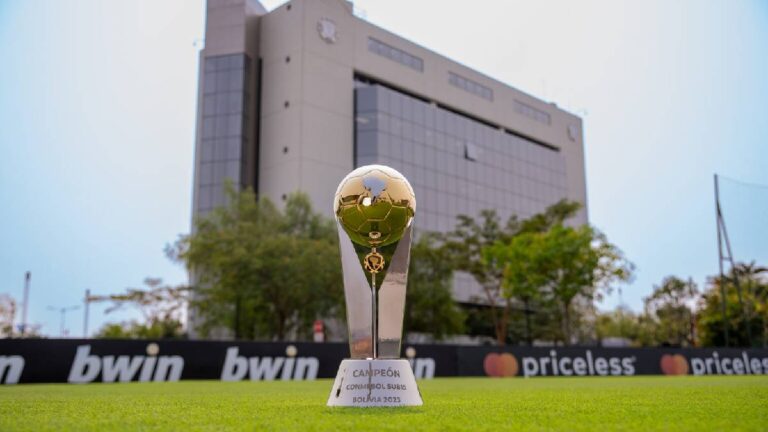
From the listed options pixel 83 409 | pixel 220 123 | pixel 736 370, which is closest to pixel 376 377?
pixel 83 409

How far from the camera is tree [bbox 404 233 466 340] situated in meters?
44.2

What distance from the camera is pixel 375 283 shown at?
6254 millimetres

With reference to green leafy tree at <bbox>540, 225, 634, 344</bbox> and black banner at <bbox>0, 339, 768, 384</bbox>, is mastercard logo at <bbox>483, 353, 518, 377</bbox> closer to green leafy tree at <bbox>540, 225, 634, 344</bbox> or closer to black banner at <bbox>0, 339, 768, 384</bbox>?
black banner at <bbox>0, 339, 768, 384</bbox>

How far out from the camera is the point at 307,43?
5200 centimetres

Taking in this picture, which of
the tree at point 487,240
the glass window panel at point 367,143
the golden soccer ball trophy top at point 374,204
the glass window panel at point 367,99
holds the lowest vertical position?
the golden soccer ball trophy top at point 374,204

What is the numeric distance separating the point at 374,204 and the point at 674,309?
77.2 m

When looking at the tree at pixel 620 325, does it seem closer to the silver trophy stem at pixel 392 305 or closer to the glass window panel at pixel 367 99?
the glass window panel at pixel 367 99

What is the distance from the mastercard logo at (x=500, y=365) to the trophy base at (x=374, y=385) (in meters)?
17.7

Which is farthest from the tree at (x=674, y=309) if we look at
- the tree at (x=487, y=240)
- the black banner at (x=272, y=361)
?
the black banner at (x=272, y=361)

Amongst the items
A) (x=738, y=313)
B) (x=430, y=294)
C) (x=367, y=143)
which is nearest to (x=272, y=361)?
(x=430, y=294)

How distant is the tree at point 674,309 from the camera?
73.4m

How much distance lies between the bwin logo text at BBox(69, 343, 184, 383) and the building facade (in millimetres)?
32079

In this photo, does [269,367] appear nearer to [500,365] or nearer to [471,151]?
[500,365]

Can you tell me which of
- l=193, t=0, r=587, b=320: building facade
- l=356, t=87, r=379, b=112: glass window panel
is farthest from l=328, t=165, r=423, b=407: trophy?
l=356, t=87, r=379, b=112: glass window panel
